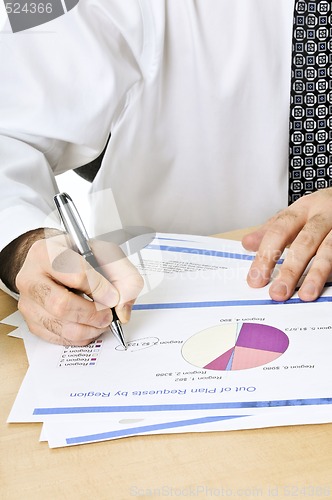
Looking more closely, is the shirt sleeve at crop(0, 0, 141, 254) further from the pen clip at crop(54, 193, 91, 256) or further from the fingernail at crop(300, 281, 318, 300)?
the fingernail at crop(300, 281, 318, 300)

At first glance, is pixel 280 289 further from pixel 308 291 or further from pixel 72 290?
pixel 72 290

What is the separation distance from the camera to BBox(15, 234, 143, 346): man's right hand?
0.62 meters

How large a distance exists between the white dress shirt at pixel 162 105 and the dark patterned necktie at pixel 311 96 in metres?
0.04

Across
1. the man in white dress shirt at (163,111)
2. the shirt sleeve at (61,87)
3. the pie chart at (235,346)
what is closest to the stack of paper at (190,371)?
the pie chart at (235,346)

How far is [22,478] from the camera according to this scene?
47cm

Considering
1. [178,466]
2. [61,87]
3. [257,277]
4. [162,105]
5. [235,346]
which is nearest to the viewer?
[178,466]

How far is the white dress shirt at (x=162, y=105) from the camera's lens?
972mm

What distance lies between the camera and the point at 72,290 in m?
0.65

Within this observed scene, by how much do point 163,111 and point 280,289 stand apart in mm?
542

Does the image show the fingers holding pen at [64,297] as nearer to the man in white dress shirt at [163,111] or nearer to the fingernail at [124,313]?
the fingernail at [124,313]

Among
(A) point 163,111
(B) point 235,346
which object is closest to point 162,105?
(A) point 163,111

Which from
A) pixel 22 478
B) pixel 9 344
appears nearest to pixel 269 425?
pixel 22 478

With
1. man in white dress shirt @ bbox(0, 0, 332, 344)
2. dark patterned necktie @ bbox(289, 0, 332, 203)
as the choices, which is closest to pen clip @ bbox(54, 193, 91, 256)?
man in white dress shirt @ bbox(0, 0, 332, 344)

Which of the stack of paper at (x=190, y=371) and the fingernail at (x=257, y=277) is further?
the fingernail at (x=257, y=277)
